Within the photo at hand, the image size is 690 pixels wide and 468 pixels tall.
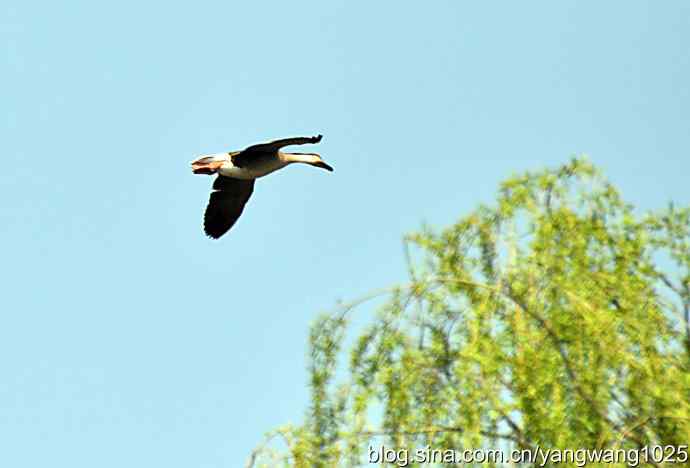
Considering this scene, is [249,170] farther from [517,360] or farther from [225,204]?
[517,360]

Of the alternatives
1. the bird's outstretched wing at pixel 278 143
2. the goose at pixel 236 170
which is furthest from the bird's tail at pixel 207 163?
the bird's outstretched wing at pixel 278 143

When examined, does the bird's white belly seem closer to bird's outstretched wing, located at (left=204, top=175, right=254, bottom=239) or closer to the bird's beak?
the bird's beak

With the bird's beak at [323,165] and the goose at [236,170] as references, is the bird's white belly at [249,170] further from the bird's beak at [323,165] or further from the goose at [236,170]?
the bird's beak at [323,165]

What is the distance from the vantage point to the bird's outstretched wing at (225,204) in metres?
15.4

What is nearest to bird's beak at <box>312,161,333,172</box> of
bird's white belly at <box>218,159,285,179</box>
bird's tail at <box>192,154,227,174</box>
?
bird's white belly at <box>218,159,285,179</box>

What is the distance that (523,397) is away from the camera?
777 centimetres

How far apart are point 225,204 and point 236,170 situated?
3.78ft

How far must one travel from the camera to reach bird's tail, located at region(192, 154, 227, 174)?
47.9ft

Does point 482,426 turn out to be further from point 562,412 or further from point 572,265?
point 572,265

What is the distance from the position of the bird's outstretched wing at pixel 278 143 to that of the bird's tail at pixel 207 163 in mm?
560

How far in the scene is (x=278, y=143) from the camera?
13188 millimetres

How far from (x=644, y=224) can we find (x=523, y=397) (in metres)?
2.09

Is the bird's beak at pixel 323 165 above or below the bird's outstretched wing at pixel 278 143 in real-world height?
above


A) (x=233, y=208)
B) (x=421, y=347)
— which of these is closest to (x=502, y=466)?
(x=421, y=347)
